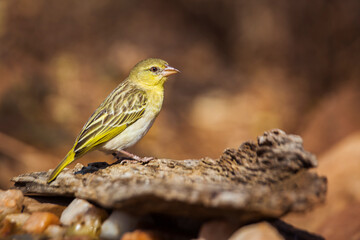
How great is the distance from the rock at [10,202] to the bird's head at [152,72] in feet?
6.01

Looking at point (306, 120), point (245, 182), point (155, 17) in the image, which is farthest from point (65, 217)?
point (155, 17)

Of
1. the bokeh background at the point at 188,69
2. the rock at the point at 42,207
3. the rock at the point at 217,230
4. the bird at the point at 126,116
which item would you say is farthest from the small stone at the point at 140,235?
the bokeh background at the point at 188,69

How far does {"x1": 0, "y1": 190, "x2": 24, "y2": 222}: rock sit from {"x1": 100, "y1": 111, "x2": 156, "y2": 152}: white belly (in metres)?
1.01

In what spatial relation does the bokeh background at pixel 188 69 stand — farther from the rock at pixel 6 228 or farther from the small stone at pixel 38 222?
the small stone at pixel 38 222

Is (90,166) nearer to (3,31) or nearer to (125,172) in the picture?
(125,172)

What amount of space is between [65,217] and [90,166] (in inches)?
28.7

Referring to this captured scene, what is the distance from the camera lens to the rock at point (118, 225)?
2662mm

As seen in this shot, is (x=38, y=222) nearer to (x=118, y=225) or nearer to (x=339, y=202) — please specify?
(x=118, y=225)

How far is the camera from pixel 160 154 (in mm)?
7941

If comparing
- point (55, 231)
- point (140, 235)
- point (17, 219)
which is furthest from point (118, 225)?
point (17, 219)

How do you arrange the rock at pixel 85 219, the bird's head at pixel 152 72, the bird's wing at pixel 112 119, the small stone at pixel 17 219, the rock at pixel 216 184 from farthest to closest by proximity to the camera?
the bird's head at pixel 152 72 < the bird's wing at pixel 112 119 < the small stone at pixel 17 219 < the rock at pixel 85 219 < the rock at pixel 216 184

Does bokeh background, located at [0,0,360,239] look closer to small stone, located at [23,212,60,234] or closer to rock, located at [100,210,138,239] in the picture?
small stone, located at [23,212,60,234]

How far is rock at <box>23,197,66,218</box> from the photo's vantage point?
3.20 meters

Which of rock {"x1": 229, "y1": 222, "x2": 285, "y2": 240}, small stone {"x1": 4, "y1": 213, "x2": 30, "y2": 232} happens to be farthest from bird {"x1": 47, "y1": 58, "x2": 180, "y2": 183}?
rock {"x1": 229, "y1": 222, "x2": 285, "y2": 240}
